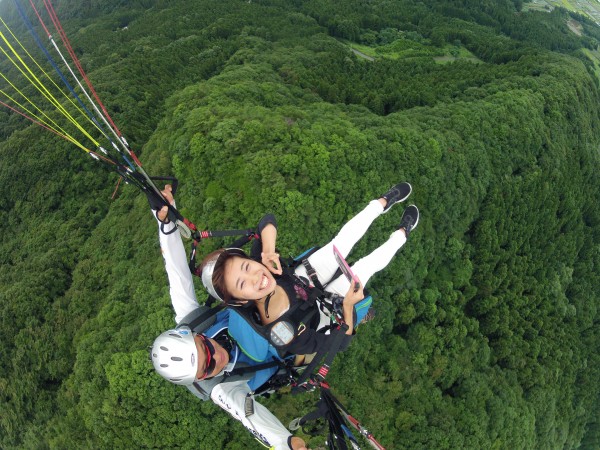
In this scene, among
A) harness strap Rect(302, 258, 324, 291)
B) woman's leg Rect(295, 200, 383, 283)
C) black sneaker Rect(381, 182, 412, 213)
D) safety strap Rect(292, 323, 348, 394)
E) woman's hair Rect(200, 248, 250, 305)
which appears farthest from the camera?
black sneaker Rect(381, 182, 412, 213)

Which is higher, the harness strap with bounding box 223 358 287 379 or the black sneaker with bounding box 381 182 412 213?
the black sneaker with bounding box 381 182 412 213

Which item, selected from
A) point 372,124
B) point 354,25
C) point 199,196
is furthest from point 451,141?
point 354,25

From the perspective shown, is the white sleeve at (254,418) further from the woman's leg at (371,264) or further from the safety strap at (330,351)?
the woman's leg at (371,264)

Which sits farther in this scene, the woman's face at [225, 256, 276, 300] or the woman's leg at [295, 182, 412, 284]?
the woman's leg at [295, 182, 412, 284]

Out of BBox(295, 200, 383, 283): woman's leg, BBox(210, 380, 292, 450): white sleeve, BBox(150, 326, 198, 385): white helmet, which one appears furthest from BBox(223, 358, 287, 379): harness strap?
BBox(295, 200, 383, 283): woman's leg

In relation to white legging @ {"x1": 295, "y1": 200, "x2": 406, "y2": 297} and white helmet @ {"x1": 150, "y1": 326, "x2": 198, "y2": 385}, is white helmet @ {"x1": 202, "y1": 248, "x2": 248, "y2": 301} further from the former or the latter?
white legging @ {"x1": 295, "y1": 200, "x2": 406, "y2": 297}

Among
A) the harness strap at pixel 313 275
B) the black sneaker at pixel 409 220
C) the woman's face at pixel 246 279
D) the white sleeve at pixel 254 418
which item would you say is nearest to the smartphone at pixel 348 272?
the harness strap at pixel 313 275
